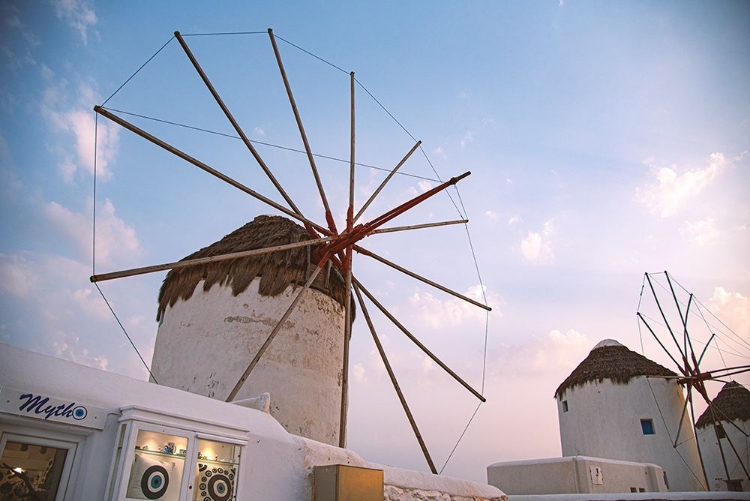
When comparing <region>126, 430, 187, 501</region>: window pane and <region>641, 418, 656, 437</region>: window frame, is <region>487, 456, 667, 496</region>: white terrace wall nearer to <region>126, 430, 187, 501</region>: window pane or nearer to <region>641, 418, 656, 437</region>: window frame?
<region>641, 418, 656, 437</region>: window frame

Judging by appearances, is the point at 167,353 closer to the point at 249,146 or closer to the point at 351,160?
the point at 249,146

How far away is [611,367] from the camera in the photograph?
1892cm

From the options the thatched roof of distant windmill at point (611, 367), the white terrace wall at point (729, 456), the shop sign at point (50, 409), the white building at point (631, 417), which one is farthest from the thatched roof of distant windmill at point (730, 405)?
the shop sign at point (50, 409)

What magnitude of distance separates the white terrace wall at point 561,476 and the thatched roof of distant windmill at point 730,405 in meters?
12.2

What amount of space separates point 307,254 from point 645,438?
47.7ft

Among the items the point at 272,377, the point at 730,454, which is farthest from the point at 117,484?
the point at 730,454

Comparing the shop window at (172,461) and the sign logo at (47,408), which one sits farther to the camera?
the shop window at (172,461)

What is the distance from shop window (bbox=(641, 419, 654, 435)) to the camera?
57.8 ft

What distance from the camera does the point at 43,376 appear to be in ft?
11.8

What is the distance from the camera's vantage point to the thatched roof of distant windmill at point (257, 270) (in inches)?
367

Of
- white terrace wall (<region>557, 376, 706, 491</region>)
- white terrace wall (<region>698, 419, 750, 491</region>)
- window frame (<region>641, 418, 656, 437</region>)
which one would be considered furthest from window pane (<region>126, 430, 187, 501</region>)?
white terrace wall (<region>698, 419, 750, 491</region>)

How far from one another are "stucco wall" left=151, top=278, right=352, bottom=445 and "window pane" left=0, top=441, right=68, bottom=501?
4.73m

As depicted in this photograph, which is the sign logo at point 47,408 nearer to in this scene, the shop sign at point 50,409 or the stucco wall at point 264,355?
the shop sign at point 50,409

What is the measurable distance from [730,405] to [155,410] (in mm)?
26205
